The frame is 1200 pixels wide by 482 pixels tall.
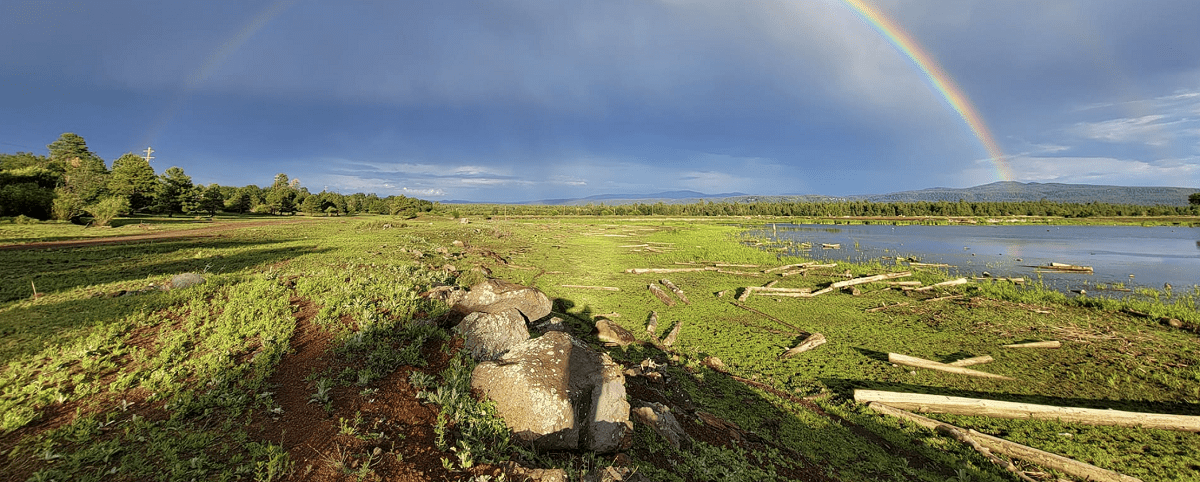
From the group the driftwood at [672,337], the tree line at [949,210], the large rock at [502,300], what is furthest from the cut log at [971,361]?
the tree line at [949,210]

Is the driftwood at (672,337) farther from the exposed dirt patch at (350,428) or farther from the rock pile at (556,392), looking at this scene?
the exposed dirt patch at (350,428)

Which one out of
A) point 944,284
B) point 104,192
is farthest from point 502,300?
point 104,192

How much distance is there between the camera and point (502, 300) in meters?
9.09

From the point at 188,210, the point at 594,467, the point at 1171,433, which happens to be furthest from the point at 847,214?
the point at 188,210

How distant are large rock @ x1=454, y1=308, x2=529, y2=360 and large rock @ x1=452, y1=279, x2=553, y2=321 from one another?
121 centimetres

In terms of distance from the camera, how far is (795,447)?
6.40 meters

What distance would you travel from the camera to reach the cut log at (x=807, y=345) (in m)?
10.8

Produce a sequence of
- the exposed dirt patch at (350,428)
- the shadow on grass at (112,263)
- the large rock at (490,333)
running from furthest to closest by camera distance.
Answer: the shadow on grass at (112,263), the large rock at (490,333), the exposed dirt patch at (350,428)

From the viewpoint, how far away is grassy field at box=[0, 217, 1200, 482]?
4.09m

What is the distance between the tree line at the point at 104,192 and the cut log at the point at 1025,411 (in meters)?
50.4

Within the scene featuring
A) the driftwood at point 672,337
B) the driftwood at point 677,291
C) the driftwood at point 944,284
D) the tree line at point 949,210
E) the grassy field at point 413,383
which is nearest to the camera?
the grassy field at point 413,383

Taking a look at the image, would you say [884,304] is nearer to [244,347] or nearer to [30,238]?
[244,347]

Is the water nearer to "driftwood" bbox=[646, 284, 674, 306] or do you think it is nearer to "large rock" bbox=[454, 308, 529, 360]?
"driftwood" bbox=[646, 284, 674, 306]

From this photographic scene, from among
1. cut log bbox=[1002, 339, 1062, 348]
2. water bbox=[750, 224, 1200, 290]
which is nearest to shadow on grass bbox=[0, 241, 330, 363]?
cut log bbox=[1002, 339, 1062, 348]
